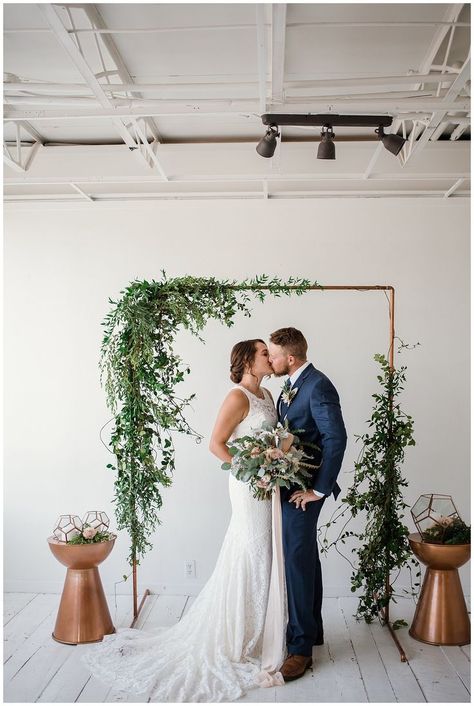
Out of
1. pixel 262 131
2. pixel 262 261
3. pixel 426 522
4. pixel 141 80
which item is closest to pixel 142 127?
pixel 141 80

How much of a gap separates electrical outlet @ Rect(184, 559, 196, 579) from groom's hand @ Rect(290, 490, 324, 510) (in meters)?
1.99

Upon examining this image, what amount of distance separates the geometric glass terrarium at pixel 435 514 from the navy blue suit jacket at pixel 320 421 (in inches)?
36.0

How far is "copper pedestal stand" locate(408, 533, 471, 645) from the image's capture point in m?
4.61

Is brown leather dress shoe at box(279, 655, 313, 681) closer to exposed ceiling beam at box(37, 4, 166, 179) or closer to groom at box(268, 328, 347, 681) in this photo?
groom at box(268, 328, 347, 681)

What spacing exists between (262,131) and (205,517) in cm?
318

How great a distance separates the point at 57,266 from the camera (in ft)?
19.7

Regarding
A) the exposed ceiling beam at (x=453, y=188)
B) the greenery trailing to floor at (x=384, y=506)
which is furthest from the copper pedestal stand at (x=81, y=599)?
the exposed ceiling beam at (x=453, y=188)

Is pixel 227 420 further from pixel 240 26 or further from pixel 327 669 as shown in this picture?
pixel 240 26

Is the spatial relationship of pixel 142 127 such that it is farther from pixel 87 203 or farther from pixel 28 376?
pixel 28 376

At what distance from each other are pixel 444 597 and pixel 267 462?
5.44 ft

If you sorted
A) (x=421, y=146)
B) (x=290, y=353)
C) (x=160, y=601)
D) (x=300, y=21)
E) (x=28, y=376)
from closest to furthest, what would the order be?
(x=300, y=21) → (x=290, y=353) → (x=421, y=146) → (x=160, y=601) → (x=28, y=376)

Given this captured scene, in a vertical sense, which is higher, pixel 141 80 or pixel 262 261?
pixel 141 80

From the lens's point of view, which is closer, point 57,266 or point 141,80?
point 141,80

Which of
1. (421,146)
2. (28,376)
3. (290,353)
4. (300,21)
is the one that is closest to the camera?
(300,21)
